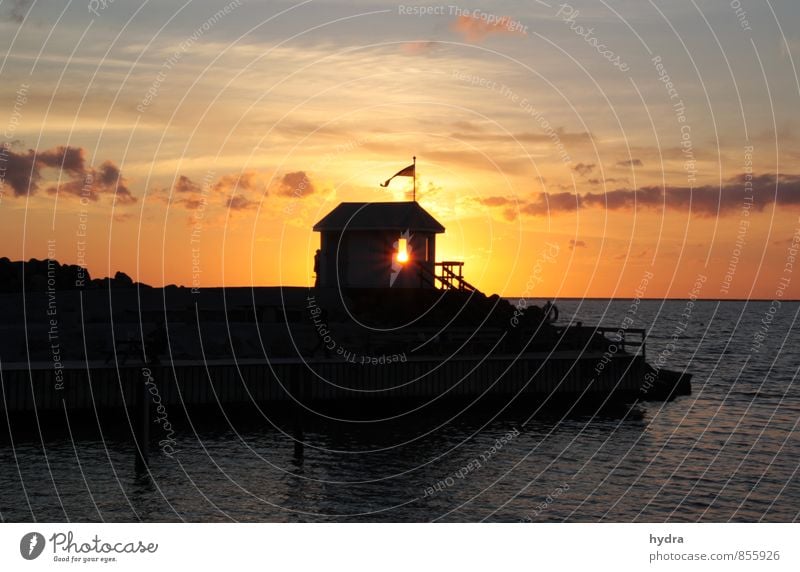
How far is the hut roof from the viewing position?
194ft

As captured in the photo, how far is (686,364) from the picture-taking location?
311ft

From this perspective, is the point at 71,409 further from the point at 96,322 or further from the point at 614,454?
the point at 614,454

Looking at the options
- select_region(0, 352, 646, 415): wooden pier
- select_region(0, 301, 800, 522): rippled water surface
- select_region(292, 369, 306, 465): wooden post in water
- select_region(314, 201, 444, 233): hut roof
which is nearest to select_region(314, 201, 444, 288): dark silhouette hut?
select_region(314, 201, 444, 233): hut roof

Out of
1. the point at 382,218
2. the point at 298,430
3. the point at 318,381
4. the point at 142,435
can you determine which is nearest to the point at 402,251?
the point at 382,218

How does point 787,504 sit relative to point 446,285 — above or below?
below

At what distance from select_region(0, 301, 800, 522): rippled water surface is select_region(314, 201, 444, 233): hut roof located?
47.5 feet

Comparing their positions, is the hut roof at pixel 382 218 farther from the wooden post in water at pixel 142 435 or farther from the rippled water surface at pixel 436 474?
the wooden post in water at pixel 142 435

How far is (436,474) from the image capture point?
36.4 m

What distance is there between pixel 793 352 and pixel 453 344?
3210 inches

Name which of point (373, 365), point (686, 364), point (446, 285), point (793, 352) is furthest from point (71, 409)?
point (793, 352)

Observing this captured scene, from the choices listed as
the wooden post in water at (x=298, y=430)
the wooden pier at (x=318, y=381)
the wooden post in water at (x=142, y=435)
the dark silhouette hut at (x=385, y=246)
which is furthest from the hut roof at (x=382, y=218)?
the wooden post in water at (x=142, y=435)

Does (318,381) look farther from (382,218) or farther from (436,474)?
(382,218)

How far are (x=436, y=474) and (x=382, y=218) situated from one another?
84.1 ft
